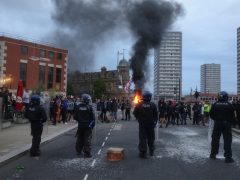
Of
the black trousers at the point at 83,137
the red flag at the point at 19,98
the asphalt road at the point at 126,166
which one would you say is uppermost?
the red flag at the point at 19,98

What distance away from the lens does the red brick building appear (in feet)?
239

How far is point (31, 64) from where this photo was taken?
78938 mm

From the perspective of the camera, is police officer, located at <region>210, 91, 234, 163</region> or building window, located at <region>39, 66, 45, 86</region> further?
building window, located at <region>39, 66, 45, 86</region>

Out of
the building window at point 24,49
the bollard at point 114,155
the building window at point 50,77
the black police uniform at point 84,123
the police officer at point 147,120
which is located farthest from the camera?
the building window at point 50,77

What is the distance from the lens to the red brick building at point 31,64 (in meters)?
72.9

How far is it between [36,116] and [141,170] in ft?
12.6

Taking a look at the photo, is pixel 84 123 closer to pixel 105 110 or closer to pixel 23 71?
pixel 105 110

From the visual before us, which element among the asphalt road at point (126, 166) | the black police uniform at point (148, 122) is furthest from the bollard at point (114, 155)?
the black police uniform at point (148, 122)

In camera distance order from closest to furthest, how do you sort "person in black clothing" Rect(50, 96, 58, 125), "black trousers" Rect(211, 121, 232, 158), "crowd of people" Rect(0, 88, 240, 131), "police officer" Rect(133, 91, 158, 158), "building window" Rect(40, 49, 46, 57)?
"black trousers" Rect(211, 121, 232, 158) → "police officer" Rect(133, 91, 158, 158) → "crowd of people" Rect(0, 88, 240, 131) → "person in black clothing" Rect(50, 96, 58, 125) → "building window" Rect(40, 49, 46, 57)

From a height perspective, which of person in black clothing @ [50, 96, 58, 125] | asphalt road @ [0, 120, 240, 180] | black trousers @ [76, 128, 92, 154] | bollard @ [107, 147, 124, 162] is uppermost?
person in black clothing @ [50, 96, 58, 125]

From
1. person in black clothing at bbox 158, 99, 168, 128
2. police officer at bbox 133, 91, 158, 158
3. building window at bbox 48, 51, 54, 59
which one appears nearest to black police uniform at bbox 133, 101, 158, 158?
police officer at bbox 133, 91, 158, 158

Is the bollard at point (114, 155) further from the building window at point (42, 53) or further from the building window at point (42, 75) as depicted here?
the building window at point (42, 53)

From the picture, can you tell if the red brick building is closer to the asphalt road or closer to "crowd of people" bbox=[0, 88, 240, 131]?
"crowd of people" bbox=[0, 88, 240, 131]

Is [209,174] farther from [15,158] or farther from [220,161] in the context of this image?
[15,158]
